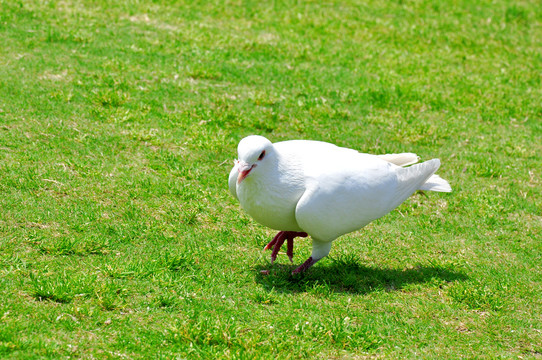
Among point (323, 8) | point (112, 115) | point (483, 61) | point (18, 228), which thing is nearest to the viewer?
point (18, 228)

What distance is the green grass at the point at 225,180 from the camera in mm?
4949

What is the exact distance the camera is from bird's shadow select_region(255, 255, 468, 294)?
5.68 metres

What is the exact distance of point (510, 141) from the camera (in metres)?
9.18

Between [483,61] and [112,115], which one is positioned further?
[483,61]

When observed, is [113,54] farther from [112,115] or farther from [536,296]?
[536,296]

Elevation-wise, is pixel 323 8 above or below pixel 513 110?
above

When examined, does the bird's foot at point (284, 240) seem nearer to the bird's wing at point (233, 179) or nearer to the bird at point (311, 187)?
the bird at point (311, 187)

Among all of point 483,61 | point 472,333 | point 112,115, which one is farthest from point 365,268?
point 483,61

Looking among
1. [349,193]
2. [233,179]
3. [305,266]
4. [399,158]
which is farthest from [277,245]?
[399,158]

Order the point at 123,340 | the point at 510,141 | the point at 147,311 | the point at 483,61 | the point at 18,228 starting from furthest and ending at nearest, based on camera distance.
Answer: the point at 483,61 < the point at 510,141 < the point at 18,228 < the point at 147,311 < the point at 123,340

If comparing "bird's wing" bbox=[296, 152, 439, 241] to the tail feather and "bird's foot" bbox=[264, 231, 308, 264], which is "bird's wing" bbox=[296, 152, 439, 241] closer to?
the tail feather

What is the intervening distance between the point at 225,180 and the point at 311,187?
2244 mm

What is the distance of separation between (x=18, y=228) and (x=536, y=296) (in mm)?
4384

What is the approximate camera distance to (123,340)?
4.57 metres
